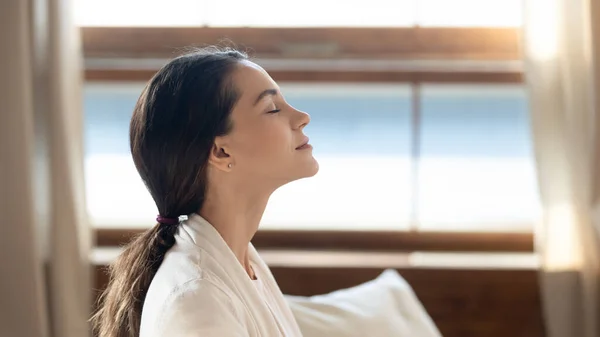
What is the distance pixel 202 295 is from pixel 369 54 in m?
1.33

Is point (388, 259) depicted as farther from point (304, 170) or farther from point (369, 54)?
point (304, 170)

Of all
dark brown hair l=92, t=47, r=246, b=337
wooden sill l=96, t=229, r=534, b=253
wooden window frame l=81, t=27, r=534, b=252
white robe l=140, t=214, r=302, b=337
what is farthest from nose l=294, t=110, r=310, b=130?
wooden sill l=96, t=229, r=534, b=253

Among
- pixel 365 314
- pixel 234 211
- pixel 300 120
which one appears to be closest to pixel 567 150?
pixel 365 314

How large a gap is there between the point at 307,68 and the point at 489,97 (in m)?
0.52

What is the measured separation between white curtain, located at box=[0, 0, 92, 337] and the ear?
1.01 m

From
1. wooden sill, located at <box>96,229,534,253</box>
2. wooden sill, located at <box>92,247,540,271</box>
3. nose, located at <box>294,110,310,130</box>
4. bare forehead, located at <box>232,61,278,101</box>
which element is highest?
bare forehead, located at <box>232,61,278,101</box>

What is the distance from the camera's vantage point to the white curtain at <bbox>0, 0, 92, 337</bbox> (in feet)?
6.85

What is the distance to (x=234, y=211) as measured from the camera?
4.18 feet

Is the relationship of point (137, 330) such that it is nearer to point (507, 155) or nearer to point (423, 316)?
point (423, 316)

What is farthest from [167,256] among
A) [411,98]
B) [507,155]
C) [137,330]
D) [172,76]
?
[507,155]

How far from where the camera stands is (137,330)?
4.07 ft

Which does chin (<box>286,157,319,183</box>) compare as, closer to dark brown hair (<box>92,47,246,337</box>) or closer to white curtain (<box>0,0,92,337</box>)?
dark brown hair (<box>92,47,246,337</box>)

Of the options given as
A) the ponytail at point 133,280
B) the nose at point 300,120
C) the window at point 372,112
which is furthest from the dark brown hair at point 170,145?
the window at point 372,112

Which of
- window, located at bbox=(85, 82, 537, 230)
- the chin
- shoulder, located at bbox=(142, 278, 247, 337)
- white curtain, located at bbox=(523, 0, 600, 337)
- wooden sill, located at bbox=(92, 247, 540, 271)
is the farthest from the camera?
window, located at bbox=(85, 82, 537, 230)
